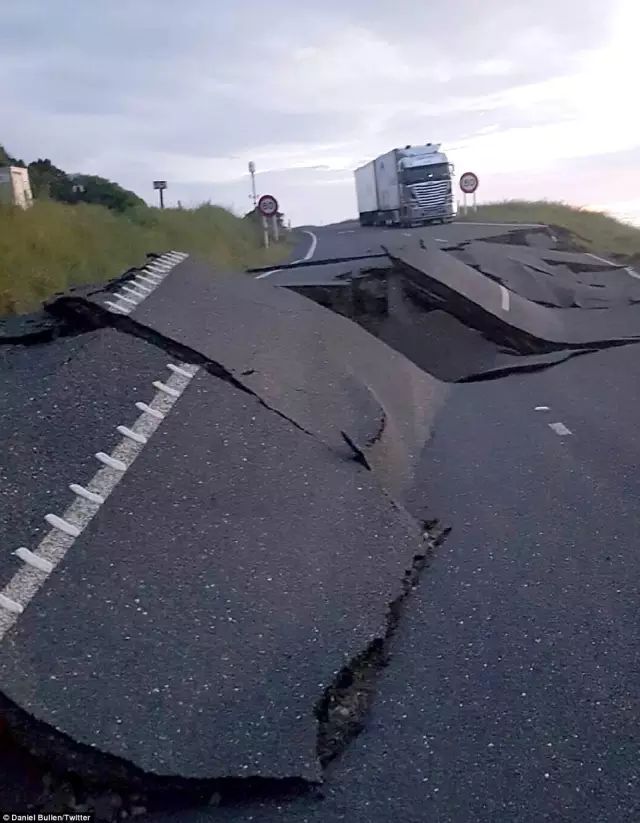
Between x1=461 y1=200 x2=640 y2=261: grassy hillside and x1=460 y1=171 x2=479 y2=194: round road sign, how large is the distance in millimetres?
1179

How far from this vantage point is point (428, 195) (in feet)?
129

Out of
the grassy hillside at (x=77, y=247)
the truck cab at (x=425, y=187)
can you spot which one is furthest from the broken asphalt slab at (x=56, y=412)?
the truck cab at (x=425, y=187)

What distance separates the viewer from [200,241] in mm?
25297

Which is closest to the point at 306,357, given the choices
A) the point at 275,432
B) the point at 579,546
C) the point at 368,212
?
the point at 275,432

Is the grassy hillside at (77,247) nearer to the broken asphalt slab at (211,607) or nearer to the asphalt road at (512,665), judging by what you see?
the broken asphalt slab at (211,607)

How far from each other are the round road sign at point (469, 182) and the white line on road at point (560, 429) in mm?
38412

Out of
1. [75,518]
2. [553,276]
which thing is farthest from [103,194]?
[75,518]

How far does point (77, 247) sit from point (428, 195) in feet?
85.5

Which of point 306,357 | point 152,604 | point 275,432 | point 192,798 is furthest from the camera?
point 306,357

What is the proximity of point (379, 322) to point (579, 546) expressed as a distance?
7.95 m

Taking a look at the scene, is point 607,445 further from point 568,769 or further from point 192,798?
point 192,798

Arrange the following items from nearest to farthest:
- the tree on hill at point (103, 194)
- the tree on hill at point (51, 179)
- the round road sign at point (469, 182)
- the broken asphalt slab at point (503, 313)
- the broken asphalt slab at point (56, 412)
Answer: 1. the broken asphalt slab at point (56, 412)
2. the broken asphalt slab at point (503, 313)
3. the tree on hill at point (51, 179)
4. the tree on hill at point (103, 194)
5. the round road sign at point (469, 182)

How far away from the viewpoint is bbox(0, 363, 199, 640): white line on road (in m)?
3.78

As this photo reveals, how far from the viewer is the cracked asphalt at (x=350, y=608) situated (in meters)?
3.34
